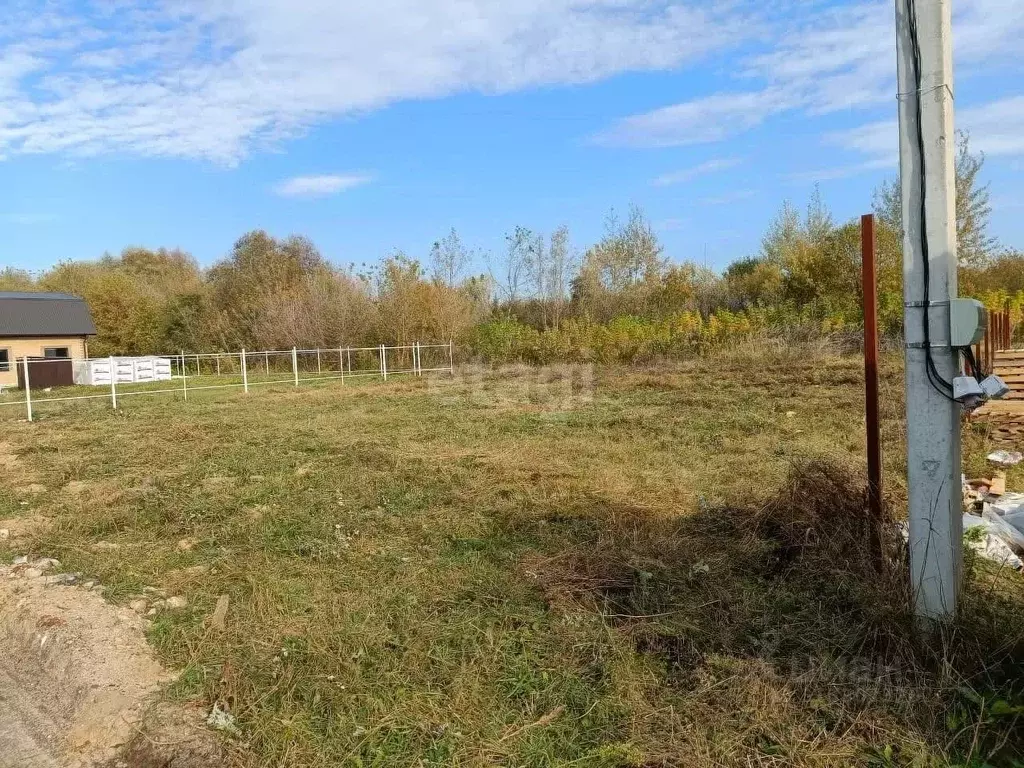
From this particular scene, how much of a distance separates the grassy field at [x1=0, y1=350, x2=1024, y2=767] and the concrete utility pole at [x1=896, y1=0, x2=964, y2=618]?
357mm

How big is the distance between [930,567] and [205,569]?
4.21m

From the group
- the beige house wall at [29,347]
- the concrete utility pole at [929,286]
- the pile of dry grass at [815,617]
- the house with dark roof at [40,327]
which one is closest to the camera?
the pile of dry grass at [815,617]

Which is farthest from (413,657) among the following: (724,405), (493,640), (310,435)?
(724,405)

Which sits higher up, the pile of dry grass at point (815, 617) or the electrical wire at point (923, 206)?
the electrical wire at point (923, 206)

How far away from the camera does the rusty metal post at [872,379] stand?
134 inches

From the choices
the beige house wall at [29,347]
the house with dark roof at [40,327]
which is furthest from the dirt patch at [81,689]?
the house with dark roof at [40,327]

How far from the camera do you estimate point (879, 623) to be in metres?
2.95

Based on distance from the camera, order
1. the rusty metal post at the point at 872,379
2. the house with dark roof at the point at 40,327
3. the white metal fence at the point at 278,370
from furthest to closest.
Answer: the house with dark roof at the point at 40,327 < the white metal fence at the point at 278,370 < the rusty metal post at the point at 872,379

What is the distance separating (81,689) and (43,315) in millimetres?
29076

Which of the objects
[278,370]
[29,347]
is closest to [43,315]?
[29,347]

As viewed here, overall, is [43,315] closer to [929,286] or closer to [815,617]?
[815,617]

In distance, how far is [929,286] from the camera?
281 cm

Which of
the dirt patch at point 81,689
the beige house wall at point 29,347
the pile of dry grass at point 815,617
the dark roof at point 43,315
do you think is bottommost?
the dirt patch at point 81,689

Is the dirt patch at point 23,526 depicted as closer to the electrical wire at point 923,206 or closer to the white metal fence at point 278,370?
the electrical wire at point 923,206
